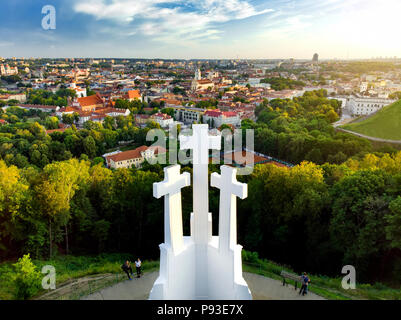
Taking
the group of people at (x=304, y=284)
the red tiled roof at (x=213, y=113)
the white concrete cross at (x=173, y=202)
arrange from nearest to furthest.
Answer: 1. the white concrete cross at (x=173, y=202)
2. the group of people at (x=304, y=284)
3. the red tiled roof at (x=213, y=113)

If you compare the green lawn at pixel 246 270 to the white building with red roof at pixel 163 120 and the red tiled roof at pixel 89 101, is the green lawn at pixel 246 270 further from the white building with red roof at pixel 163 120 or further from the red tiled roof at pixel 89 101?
the red tiled roof at pixel 89 101

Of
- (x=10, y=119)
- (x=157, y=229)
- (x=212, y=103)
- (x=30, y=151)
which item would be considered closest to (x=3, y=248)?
(x=157, y=229)

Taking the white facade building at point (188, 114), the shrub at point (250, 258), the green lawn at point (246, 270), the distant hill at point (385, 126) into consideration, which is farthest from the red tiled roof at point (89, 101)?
the shrub at point (250, 258)

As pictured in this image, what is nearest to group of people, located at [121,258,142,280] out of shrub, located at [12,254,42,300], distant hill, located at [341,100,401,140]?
shrub, located at [12,254,42,300]

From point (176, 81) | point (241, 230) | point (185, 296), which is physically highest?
point (176, 81)

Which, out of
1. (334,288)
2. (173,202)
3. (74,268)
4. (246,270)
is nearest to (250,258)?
(246,270)

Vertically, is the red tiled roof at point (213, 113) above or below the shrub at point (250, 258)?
above

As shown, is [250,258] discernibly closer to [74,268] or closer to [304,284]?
[304,284]

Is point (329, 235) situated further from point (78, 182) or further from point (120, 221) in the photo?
point (78, 182)
